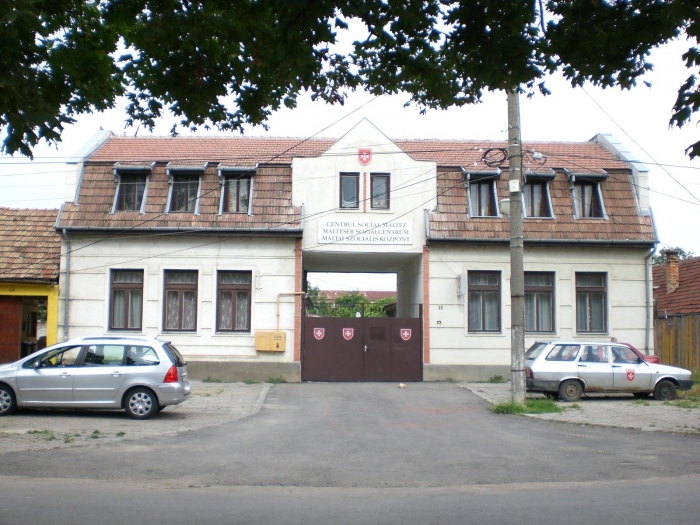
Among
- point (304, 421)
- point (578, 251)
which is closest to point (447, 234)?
point (578, 251)

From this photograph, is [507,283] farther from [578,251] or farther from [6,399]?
[6,399]

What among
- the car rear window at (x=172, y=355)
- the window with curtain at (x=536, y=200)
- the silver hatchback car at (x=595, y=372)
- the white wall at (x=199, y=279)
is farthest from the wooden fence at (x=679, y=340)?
the car rear window at (x=172, y=355)

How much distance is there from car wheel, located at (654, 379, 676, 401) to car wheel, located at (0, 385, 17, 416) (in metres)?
14.6

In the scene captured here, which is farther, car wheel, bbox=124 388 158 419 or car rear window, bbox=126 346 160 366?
car rear window, bbox=126 346 160 366

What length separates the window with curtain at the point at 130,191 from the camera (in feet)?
77.5

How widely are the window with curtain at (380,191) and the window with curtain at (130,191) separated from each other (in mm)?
7117

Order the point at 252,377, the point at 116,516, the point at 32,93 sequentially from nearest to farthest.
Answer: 1. the point at 32,93
2. the point at 116,516
3. the point at 252,377

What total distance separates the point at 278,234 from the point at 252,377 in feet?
14.3

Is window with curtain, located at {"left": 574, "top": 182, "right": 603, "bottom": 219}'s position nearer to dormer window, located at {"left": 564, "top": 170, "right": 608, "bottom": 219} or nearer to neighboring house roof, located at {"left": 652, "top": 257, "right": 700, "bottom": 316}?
dormer window, located at {"left": 564, "top": 170, "right": 608, "bottom": 219}

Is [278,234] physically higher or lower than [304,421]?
higher

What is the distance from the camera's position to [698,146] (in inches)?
260

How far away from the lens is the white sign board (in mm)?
23438

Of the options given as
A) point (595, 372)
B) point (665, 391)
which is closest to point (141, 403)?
point (595, 372)

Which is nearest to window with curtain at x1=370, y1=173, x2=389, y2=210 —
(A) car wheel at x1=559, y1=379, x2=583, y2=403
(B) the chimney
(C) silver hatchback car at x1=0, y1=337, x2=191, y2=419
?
(A) car wheel at x1=559, y1=379, x2=583, y2=403
